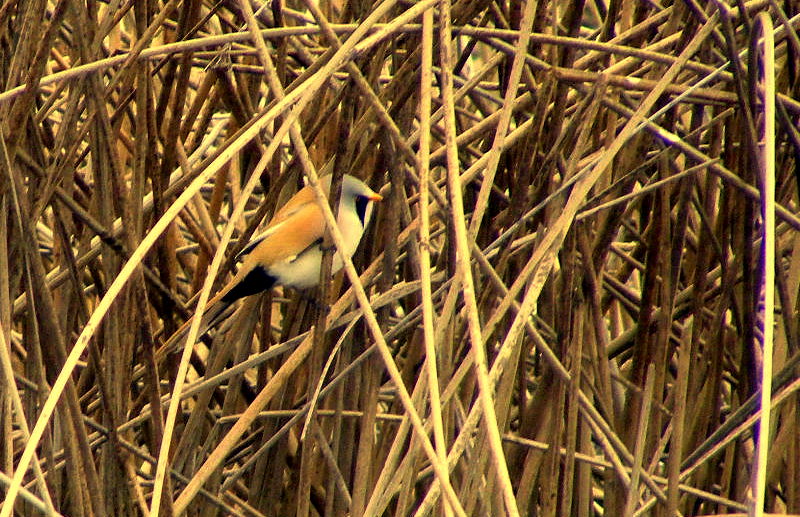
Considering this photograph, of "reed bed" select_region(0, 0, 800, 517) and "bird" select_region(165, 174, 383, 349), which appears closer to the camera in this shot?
"reed bed" select_region(0, 0, 800, 517)

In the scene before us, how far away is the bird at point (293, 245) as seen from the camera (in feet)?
5.87

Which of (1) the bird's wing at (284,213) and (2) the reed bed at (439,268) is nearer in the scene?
(2) the reed bed at (439,268)

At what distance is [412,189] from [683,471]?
733 mm

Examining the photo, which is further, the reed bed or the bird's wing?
the bird's wing

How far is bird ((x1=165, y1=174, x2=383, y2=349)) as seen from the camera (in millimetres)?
1790

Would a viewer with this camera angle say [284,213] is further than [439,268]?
Answer: Yes

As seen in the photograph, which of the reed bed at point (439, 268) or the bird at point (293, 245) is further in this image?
the bird at point (293, 245)

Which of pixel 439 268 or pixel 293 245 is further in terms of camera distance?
pixel 293 245

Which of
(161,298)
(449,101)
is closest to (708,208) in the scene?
(449,101)

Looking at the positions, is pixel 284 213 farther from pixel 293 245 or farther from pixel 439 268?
pixel 439 268

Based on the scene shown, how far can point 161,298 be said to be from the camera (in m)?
1.81

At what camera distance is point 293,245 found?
196cm

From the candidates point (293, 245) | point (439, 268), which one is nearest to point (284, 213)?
point (293, 245)

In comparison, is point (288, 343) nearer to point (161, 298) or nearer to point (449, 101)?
point (161, 298)
